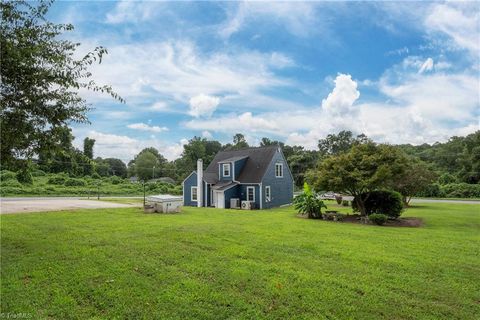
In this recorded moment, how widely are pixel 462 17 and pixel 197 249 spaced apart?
11.5 meters

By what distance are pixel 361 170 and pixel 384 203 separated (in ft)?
7.59

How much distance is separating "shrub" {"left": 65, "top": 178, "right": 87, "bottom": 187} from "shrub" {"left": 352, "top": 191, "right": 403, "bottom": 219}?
136 ft

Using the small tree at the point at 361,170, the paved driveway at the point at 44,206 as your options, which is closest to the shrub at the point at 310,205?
the small tree at the point at 361,170

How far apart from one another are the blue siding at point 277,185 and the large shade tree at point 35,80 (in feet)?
67.0

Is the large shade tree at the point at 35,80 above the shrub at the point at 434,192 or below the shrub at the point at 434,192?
above

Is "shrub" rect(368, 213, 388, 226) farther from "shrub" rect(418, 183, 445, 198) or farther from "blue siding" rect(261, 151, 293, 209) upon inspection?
"shrub" rect(418, 183, 445, 198)

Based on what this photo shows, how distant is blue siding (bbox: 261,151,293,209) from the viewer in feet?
87.4

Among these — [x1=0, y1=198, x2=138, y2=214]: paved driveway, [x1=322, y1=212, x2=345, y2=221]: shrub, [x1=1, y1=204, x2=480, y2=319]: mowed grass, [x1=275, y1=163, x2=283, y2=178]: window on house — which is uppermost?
[x1=275, y1=163, x2=283, y2=178]: window on house

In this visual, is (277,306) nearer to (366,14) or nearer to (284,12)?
(284,12)

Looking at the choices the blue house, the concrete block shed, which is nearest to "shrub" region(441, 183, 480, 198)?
the blue house

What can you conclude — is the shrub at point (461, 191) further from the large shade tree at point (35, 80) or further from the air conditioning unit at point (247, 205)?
the large shade tree at point (35, 80)

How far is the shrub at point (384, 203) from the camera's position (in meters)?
15.9

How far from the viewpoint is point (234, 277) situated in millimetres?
5488

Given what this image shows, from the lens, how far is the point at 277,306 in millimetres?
4410
